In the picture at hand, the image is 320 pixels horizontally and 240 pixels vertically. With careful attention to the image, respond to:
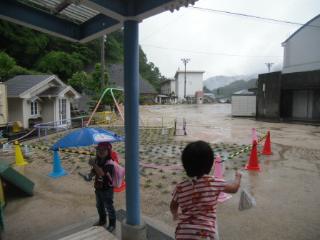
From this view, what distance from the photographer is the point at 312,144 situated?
13031 millimetres

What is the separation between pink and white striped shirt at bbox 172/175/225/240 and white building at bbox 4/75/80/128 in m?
14.0

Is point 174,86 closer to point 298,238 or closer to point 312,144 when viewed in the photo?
point 312,144

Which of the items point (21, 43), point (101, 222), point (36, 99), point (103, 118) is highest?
point (21, 43)

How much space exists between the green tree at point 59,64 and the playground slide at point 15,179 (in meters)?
27.6

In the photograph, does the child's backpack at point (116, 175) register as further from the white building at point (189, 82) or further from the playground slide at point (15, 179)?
the white building at point (189, 82)

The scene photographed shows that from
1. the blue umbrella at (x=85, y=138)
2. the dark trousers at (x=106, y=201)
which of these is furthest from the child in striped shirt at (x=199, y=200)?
the blue umbrella at (x=85, y=138)

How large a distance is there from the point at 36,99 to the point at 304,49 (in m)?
24.2

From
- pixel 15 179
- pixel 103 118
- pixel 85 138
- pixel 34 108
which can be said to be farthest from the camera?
pixel 103 118

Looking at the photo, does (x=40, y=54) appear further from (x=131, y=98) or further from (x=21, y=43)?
(x=131, y=98)

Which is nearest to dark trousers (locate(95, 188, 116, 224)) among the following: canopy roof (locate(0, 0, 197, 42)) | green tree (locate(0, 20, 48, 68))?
canopy roof (locate(0, 0, 197, 42))

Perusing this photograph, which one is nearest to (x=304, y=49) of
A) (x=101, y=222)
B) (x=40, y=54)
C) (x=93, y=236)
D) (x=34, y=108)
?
(x=34, y=108)

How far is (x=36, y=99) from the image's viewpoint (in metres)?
17.0

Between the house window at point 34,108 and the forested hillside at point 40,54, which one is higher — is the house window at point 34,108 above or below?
below

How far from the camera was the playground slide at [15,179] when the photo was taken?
17.7 feet
